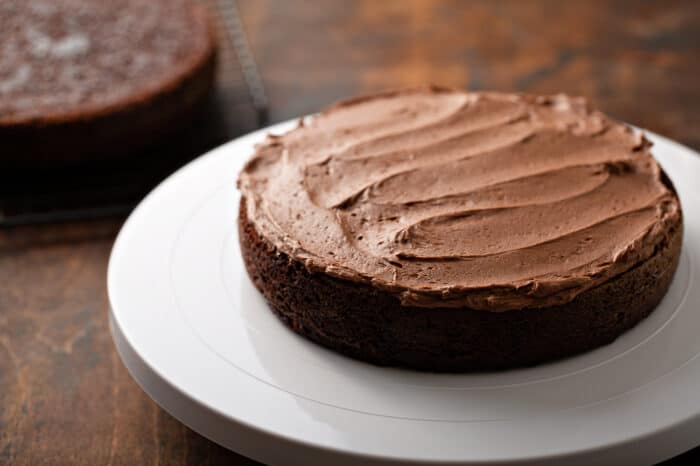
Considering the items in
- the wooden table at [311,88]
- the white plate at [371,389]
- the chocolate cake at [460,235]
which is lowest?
the wooden table at [311,88]

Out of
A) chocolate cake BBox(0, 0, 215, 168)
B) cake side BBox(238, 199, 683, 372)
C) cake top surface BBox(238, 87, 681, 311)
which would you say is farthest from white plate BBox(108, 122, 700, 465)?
chocolate cake BBox(0, 0, 215, 168)

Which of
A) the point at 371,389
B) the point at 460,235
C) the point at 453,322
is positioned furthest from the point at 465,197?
the point at 371,389

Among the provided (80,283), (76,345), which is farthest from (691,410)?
(80,283)

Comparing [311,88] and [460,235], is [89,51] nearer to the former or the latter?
[311,88]

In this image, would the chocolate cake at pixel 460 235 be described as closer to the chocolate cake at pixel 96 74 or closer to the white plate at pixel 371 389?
the white plate at pixel 371 389

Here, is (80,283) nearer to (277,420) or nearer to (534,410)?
(277,420)

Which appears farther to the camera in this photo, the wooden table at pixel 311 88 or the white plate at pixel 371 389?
the wooden table at pixel 311 88

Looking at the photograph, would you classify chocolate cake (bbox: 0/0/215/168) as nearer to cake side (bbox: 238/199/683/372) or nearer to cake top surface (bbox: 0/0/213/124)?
cake top surface (bbox: 0/0/213/124)

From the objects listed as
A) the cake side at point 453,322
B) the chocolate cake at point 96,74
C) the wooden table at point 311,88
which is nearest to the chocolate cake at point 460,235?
the cake side at point 453,322
